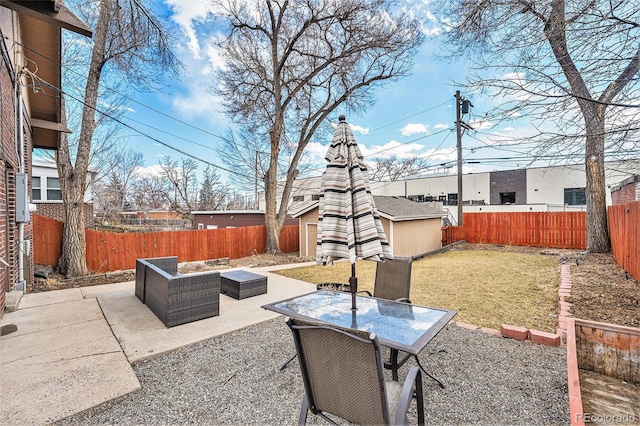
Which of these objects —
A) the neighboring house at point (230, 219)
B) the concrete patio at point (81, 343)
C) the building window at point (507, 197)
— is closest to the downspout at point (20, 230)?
the concrete patio at point (81, 343)

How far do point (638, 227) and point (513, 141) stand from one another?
348 cm

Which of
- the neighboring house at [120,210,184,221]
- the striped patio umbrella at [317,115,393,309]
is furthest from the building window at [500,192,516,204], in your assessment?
the neighboring house at [120,210,184,221]

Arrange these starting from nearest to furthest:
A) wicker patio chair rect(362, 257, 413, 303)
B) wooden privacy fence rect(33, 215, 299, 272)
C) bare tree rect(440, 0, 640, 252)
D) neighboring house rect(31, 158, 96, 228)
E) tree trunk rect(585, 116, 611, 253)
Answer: bare tree rect(440, 0, 640, 252), wicker patio chair rect(362, 257, 413, 303), wooden privacy fence rect(33, 215, 299, 272), tree trunk rect(585, 116, 611, 253), neighboring house rect(31, 158, 96, 228)

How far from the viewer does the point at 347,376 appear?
1577 mm

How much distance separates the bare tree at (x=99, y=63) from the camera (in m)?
7.53

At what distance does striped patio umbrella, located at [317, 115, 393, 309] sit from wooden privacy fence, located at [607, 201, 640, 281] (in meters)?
5.76

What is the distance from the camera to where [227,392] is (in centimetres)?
259

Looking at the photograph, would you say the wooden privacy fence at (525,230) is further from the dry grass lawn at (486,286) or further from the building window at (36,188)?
the building window at (36,188)

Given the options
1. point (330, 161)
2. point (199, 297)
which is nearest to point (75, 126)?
point (199, 297)

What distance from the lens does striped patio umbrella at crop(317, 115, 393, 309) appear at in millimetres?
2725

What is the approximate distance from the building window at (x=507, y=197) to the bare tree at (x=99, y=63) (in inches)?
984

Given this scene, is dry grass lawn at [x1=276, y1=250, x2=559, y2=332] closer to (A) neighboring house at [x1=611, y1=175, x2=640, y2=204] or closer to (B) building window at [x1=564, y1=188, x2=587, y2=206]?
(A) neighboring house at [x1=611, y1=175, x2=640, y2=204]

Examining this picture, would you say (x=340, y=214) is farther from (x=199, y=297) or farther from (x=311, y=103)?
(x=311, y=103)

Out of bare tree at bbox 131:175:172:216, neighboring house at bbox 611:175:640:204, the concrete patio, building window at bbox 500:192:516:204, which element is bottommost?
the concrete patio
